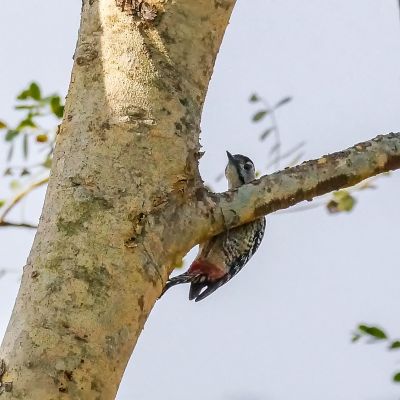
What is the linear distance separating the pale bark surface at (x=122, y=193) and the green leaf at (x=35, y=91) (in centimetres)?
172

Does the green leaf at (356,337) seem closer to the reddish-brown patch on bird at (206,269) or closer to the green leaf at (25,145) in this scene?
the reddish-brown patch on bird at (206,269)

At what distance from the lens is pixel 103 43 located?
8.30 ft

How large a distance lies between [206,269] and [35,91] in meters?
1.19

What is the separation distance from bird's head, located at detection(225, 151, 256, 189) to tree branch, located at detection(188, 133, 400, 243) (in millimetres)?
2575

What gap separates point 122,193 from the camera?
2254 millimetres

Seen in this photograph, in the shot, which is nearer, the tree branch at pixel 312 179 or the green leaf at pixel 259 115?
the tree branch at pixel 312 179

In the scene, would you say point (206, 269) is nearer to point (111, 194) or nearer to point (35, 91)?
point (35, 91)

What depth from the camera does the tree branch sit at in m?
2.60

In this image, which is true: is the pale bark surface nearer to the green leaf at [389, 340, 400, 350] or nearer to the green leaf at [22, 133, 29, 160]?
the green leaf at [389, 340, 400, 350]

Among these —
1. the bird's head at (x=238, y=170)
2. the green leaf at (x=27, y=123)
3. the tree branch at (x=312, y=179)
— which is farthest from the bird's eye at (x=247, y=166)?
the tree branch at (x=312, y=179)

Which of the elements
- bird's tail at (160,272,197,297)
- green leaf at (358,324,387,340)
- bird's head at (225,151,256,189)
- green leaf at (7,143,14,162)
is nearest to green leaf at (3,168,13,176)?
green leaf at (7,143,14,162)

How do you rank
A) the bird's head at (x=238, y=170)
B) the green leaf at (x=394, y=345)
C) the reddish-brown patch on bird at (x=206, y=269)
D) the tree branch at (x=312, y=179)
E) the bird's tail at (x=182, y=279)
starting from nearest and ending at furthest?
1. the tree branch at (x=312, y=179)
2. the green leaf at (x=394, y=345)
3. the bird's tail at (x=182, y=279)
4. the reddish-brown patch on bird at (x=206, y=269)
5. the bird's head at (x=238, y=170)

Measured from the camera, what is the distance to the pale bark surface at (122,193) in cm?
199

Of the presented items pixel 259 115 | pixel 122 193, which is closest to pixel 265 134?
pixel 259 115
